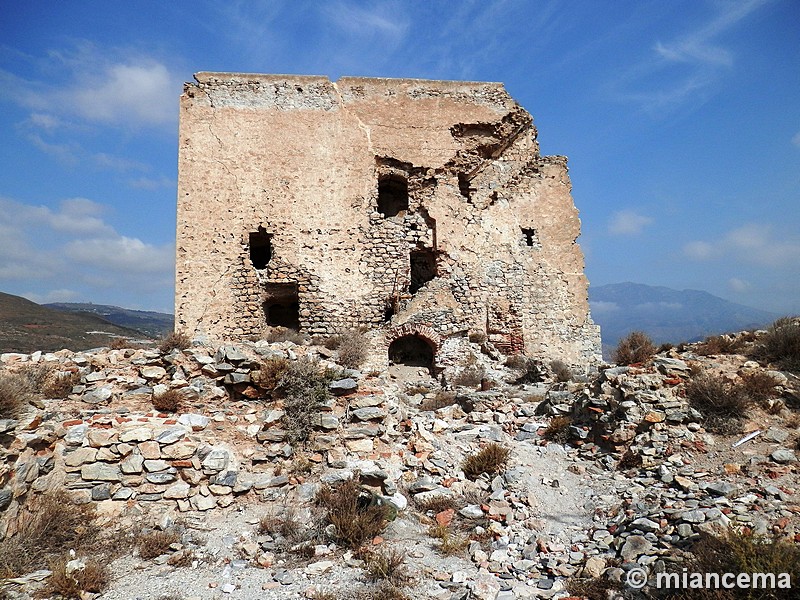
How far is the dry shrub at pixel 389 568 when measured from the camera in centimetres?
434

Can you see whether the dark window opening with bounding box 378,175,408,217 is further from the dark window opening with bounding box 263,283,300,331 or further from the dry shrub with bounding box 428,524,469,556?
the dry shrub with bounding box 428,524,469,556

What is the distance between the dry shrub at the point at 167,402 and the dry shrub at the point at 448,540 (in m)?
3.73

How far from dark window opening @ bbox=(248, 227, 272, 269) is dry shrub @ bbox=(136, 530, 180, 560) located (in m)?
8.84

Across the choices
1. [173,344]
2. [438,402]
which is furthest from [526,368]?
[173,344]

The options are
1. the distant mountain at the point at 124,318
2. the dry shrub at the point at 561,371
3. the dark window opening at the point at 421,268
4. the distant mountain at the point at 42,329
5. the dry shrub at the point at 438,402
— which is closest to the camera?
the dry shrub at the point at 438,402

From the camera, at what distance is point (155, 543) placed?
484cm

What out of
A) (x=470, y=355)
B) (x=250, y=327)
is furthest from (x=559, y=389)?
(x=250, y=327)

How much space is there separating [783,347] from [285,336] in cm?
1025

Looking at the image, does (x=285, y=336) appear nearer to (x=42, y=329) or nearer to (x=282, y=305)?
(x=282, y=305)

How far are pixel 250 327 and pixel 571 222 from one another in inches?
388

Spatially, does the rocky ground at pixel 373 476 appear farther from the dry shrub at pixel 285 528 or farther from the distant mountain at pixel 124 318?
the distant mountain at pixel 124 318

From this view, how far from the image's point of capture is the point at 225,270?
12609 millimetres

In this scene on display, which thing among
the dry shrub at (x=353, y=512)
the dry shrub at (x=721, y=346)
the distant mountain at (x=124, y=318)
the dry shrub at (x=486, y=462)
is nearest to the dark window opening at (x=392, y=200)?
the dry shrub at (x=721, y=346)

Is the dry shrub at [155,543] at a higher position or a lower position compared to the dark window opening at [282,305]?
lower
